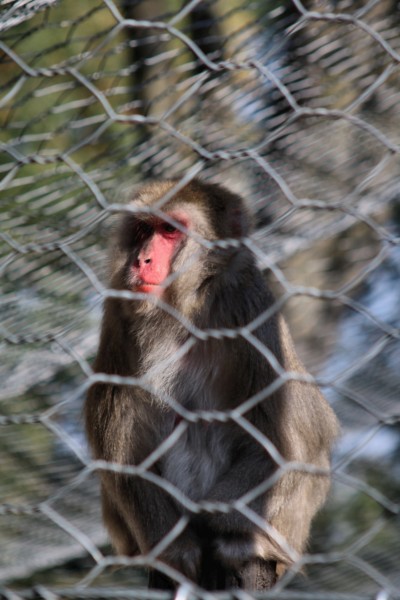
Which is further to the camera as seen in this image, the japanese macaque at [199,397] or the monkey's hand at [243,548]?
the japanese macaque at [199,397]

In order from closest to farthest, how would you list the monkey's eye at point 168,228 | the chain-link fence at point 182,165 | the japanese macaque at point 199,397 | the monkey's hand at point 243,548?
the chain-link fence at point 182,165 → the monkey's hand at point 243,548 → the japanese macaque at point 199,397 → the monkey's eye at point 168,228

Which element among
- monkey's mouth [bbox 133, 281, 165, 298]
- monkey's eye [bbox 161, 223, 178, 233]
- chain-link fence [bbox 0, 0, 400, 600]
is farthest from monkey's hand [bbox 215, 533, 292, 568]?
monkey's eye [bbox 161, 223, 178, 233]

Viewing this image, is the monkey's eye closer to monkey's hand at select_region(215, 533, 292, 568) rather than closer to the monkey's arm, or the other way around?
the monkey's arm

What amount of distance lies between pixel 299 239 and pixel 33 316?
78 centimetres

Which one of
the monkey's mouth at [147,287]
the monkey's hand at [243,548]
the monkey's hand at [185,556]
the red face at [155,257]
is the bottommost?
the monkey's hand at [243,548]

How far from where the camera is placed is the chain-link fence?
5.02 feet

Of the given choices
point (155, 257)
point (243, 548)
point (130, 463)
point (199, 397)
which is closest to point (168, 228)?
point (155, 257)

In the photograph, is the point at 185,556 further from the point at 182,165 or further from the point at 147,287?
the point at 182,165

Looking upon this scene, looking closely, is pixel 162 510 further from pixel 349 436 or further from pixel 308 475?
pixel 349 436

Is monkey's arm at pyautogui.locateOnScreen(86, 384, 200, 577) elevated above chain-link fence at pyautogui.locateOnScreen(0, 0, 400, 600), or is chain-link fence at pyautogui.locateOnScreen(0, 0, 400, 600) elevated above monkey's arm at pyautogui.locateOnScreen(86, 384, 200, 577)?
chain-link fence at pyautogui.locateOnScreen(0, 0, 400, 600)

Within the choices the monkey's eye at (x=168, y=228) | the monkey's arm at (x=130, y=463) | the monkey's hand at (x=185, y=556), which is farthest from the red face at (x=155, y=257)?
the monkey's hand at (x=185, y=556)

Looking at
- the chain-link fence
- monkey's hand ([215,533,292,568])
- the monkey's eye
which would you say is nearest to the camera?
the chain-link fence

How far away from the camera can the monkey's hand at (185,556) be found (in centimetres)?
196

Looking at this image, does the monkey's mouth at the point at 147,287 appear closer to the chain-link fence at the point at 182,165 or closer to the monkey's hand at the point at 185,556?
the chain-link fence at the point at 182,165
